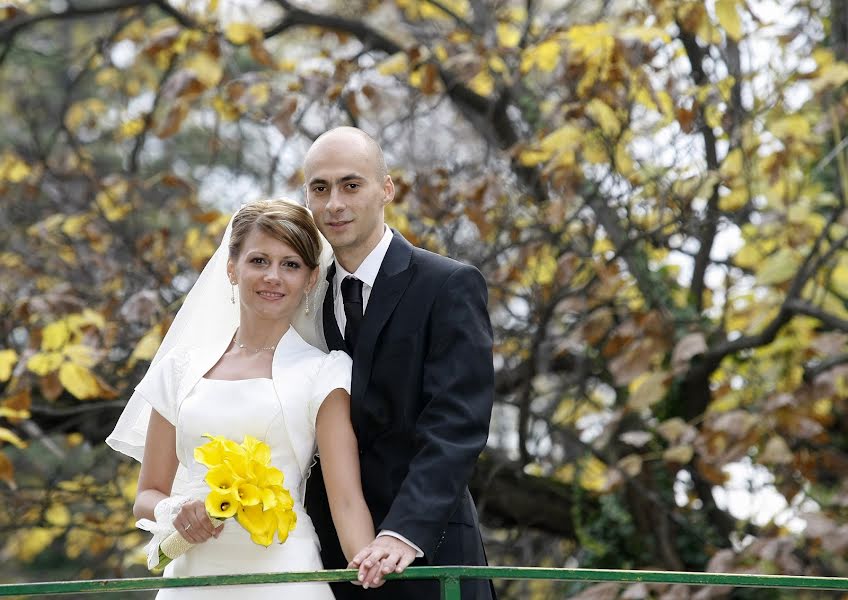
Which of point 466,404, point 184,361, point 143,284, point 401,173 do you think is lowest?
point 466,404

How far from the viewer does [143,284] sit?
6.12 meters

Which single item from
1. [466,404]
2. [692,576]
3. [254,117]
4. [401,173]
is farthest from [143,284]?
[692,576]

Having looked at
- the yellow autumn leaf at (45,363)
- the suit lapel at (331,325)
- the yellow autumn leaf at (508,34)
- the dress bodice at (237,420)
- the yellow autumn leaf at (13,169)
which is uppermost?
the yellow autumn leaf at (508,34)

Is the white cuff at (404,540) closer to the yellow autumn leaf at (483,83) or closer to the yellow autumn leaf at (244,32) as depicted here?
the yellow autumn leaf at (483,83)

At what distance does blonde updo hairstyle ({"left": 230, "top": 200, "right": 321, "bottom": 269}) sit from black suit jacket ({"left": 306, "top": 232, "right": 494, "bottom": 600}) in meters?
0.19

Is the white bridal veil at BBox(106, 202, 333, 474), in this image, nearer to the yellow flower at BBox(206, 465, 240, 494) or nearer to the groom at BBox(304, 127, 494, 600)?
the groom at BBox(304, 127, 494, 600)

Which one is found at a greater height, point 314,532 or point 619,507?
point 619,507

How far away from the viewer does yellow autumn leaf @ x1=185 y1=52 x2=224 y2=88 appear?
5.52 meters

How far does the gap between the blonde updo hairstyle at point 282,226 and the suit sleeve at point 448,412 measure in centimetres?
35

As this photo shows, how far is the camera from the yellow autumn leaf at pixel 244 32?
606cm

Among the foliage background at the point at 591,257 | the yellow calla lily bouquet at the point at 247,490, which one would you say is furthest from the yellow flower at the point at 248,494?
the foliage background at the point at 591,257

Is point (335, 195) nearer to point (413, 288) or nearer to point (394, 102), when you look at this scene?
point (413, 288)

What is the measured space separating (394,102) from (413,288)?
12.1 feet

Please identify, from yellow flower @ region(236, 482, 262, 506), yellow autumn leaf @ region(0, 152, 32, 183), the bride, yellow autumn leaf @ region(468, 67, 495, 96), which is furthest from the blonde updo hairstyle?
yellow autumn leaf @ region(0, 152, 32, 183)
